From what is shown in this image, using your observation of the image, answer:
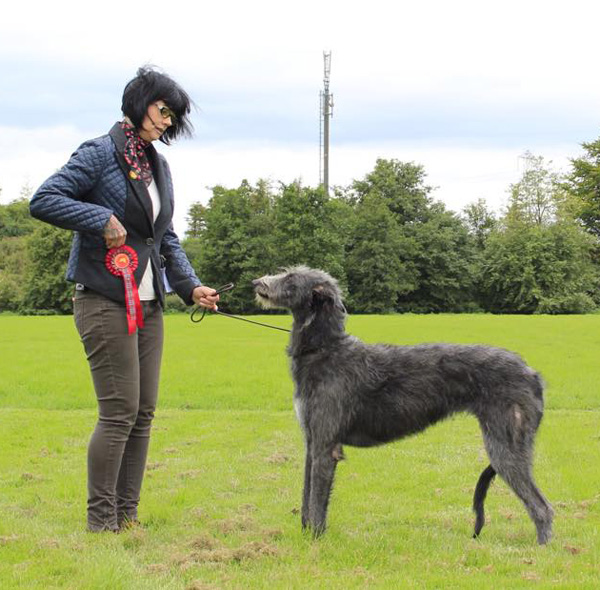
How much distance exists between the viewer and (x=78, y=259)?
5.46 metres

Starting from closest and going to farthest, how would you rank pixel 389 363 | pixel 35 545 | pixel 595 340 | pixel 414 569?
pixel 414 569
pixel 35 545
pixel 389 363
pixel 595 340

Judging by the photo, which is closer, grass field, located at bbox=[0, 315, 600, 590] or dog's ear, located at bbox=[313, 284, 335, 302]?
grass field, located at bbox=[0, 315, 600, 590]

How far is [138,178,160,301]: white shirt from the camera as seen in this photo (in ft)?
18.7

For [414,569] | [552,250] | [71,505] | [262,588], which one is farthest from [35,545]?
[552,250]

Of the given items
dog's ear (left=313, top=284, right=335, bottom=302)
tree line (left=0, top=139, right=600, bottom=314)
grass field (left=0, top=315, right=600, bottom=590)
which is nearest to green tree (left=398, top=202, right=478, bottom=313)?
tree line (left=0, top=139, right=600, bottom=314)

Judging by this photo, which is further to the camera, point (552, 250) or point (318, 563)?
point (552, 250)

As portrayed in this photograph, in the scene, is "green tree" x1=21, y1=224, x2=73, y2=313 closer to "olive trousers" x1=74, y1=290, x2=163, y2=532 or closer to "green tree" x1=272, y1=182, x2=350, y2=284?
"green tree" x1=272, y1=182, x2=350, y2=284

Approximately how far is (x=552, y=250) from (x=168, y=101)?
57.1 m

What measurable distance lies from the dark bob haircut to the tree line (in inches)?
1806

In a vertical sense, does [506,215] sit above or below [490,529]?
above

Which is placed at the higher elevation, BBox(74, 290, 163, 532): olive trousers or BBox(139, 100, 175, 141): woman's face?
BBox(139, 100, 175, 141): woman's face

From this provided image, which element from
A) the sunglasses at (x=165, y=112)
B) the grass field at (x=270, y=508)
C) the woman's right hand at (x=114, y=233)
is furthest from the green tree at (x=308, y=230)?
the woman's right hand at (x=114, y=233)

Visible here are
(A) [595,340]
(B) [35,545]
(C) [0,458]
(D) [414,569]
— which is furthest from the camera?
(A) [595,340]

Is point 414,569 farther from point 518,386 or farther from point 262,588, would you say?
point 518,386
